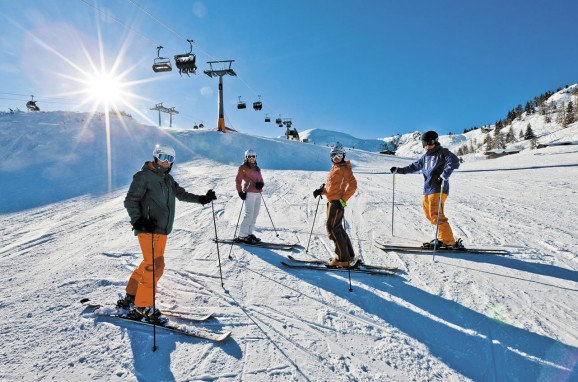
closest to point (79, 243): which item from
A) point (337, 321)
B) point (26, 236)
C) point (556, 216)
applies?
point (26, 236)

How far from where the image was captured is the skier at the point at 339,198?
4.84 meters

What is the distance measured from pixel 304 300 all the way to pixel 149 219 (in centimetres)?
220

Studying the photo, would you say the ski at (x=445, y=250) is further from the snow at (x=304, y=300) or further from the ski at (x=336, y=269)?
the ski at (x=336, y=269)

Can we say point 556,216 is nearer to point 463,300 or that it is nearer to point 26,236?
point 463,300

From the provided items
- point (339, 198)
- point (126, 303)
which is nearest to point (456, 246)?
point (339, 198)

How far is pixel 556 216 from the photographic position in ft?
25.7

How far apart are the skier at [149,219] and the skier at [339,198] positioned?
8.26ft

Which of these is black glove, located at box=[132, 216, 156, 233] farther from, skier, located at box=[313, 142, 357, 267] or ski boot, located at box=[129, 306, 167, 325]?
skier, located at box=[313, 142, 357, 267]

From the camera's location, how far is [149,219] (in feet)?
11.1

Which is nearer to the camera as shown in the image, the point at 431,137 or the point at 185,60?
the point at 431,137

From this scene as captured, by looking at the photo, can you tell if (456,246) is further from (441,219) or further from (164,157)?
(164,157)

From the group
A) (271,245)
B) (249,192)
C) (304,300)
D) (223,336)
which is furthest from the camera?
(249,192)

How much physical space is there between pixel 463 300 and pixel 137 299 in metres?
4.08

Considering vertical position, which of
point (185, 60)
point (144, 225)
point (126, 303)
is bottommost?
point (126, 303)
